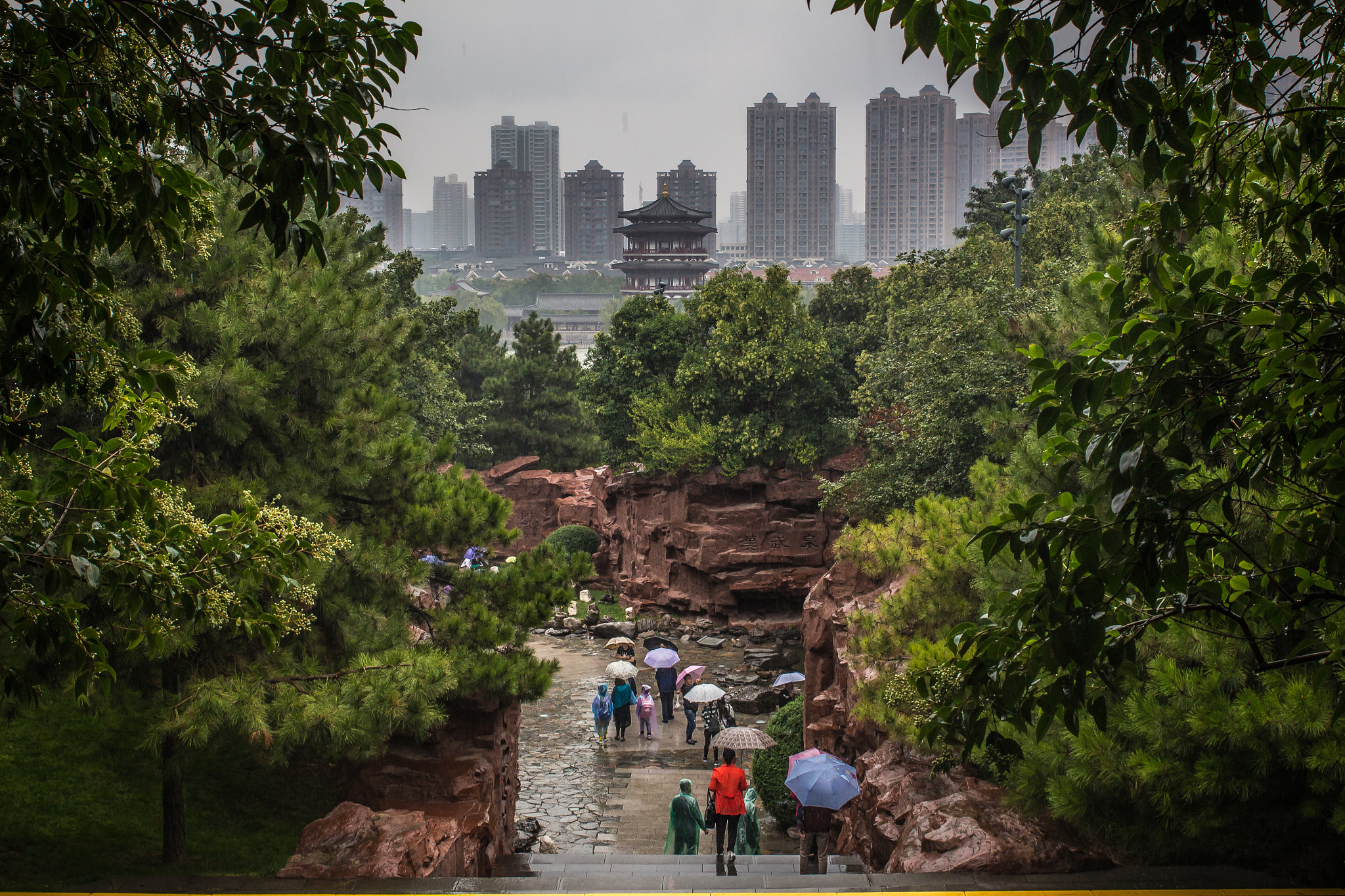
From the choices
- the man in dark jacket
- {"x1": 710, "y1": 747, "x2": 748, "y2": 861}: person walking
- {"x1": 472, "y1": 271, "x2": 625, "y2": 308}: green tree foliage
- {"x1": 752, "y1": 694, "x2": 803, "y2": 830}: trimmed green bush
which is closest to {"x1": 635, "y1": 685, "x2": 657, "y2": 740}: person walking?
the man in dark jacket

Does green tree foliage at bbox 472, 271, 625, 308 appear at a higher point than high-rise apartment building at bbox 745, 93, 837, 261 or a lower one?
lower

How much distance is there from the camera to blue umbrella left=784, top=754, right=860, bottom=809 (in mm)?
7930

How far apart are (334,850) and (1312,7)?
274 inches

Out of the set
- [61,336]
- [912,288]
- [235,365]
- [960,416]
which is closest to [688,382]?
[912,288]

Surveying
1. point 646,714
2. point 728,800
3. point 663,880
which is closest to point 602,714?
point 646,714

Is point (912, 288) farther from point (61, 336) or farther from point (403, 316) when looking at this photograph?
point (61, 336)

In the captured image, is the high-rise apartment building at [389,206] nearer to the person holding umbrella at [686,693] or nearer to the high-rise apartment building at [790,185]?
the high-rise apartment building at [790,185]

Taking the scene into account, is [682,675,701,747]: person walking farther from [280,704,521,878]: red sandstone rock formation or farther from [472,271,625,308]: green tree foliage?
[472,271,625,308]: green tree foliage

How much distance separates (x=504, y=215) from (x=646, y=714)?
9910 cm

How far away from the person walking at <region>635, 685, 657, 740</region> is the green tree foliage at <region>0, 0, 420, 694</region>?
11138 millimetres

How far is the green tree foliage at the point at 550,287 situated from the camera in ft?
280

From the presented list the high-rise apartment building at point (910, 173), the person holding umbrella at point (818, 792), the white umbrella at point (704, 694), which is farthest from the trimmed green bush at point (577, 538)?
the high-rise apartment building at point (910, 173)

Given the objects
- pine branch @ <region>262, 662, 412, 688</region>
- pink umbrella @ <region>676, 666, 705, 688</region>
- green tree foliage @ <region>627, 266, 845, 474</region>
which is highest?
green tree foliage @ <region>627, 266, 845, 474</region>

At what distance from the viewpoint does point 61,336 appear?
335 cm
